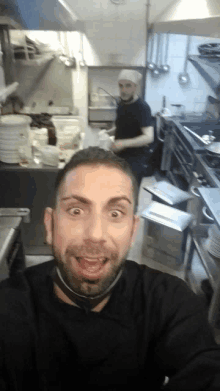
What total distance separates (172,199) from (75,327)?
89 centimetres

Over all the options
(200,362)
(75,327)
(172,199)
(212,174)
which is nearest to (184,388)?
(200,362)

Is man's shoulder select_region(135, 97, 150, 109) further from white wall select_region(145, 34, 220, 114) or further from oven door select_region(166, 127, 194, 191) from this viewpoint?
oven door select_region(166, 127, 194, 191)

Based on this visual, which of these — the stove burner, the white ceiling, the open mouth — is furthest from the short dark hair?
the stove burner

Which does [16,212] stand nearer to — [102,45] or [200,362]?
[102,45]

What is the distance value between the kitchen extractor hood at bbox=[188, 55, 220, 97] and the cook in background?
0.83 feet

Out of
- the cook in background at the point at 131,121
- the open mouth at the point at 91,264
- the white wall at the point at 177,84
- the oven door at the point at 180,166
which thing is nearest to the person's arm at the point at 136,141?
the cook in background at the point at 131,121

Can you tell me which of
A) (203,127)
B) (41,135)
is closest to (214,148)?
(203,127)

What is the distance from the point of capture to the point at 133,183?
0.61 meters

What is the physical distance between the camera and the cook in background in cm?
110

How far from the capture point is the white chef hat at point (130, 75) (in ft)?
3.58

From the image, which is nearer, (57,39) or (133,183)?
(133,183)

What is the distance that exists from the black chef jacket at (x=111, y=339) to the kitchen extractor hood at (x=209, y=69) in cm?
93

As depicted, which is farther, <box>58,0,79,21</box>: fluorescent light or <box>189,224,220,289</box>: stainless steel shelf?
<box>189,224,220,289</box>: stainless steel shelf

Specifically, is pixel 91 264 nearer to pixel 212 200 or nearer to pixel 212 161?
pixel 212 200
